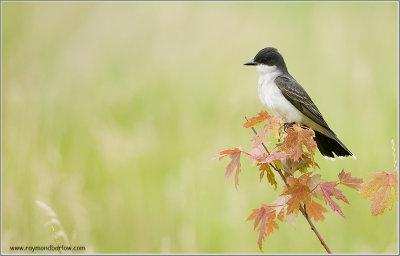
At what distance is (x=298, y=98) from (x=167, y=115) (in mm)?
2984

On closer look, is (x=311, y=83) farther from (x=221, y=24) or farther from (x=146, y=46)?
(x=146, y=46)

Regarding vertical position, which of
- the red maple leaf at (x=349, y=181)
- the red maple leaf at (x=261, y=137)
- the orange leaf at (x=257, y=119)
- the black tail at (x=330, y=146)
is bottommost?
the black tail at (x=330, y=146)

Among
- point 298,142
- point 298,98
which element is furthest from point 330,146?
point 298,142

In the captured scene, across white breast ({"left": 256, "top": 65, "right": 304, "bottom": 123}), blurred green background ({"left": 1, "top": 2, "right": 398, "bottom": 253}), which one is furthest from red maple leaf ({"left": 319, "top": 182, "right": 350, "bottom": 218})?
white breast ({"left": 256, "top": 65, "right": 304, "bottom": 123})

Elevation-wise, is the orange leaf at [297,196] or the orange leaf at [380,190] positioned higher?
the orange leaf at [380,190]

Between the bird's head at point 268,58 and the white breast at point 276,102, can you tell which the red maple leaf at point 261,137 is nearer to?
the white breast at point 276,102

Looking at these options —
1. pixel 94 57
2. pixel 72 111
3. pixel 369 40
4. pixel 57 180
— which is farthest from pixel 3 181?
pixel 369 40

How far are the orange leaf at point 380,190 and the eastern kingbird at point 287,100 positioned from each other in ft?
5.93

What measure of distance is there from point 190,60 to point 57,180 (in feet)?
10.8

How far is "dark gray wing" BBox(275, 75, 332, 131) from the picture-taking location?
403 cm

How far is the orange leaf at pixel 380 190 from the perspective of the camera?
1.94m

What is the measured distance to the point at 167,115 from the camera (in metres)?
6.90

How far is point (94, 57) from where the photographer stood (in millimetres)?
7945


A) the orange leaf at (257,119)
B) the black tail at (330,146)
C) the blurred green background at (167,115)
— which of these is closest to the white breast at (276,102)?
the black tail at (330,146)
